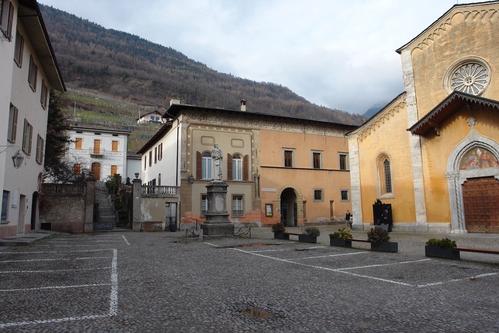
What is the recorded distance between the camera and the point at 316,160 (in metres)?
32.9

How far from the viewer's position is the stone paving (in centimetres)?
434

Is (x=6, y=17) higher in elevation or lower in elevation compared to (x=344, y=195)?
higher

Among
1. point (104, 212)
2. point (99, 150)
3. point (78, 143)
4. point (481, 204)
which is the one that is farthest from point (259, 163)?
point (78, 143)

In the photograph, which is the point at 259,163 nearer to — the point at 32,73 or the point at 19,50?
the point at 32,73

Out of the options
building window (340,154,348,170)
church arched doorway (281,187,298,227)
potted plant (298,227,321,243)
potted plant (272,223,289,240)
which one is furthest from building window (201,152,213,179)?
potted plant (298,227,321,243)

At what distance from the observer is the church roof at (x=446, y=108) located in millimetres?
16438

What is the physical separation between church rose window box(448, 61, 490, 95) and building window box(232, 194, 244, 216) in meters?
16.7

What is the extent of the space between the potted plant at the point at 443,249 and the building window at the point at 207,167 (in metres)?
19.6

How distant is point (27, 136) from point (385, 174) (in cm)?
1945

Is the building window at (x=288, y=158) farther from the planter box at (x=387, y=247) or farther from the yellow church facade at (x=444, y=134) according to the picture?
the planter box at (x=387, y=247)

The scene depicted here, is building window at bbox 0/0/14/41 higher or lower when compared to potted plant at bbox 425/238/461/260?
higher

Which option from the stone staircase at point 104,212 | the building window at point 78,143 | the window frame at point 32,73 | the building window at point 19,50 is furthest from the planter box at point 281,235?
the building window at point 78,143

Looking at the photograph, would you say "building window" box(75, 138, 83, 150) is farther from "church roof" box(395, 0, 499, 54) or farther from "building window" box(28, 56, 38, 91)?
"church roof" box(395, 0, 499, 54)

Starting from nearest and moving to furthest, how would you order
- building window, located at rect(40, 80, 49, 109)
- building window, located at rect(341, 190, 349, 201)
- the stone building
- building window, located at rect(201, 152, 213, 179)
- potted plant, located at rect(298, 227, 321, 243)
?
potted plant, located at rect(298, 227, 321, 243) < building window, located at rect(40, 80, 49, 109) < the stone building < building window, located at rect(201, 152, 213, 179) < building window, located at rect(341, 190, 349, 201)
